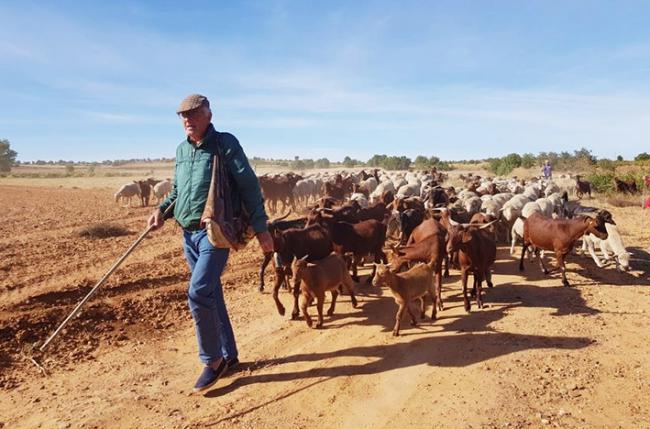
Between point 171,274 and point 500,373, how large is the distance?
7406mm

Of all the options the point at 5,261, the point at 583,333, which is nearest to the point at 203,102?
the point at 583,333

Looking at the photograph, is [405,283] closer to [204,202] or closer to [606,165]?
[204,202]

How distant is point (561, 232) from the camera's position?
29.3 feet

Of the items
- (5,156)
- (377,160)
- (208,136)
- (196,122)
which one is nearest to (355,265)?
(208,136)

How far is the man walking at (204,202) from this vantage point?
4375mm

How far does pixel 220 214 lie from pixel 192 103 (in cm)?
118

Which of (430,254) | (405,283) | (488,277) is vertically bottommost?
(488,277)

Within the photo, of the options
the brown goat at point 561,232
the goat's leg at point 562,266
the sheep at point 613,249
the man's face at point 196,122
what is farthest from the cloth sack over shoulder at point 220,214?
the sheep at point 613,249

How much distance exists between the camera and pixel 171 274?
9758mm

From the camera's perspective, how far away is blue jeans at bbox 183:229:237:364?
14.3 ft

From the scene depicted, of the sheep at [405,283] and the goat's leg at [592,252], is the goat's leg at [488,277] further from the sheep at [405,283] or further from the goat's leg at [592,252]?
the goat's leg at [592,252]

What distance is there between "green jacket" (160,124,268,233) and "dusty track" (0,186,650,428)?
6.37 feet

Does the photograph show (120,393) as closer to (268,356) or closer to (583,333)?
(268,356)

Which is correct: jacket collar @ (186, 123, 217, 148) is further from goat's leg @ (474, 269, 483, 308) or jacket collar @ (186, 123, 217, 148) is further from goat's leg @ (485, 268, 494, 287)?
goat's leg @ (485, 268, 494, 287)
